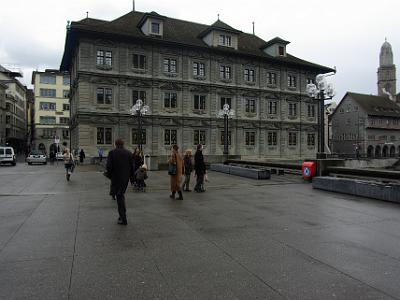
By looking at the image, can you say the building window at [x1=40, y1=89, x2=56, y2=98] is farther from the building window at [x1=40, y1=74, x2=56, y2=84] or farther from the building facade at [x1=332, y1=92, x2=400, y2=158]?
the building facade at [x1=332, y1=92, x2=400, y2=158]

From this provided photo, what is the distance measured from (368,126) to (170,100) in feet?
168

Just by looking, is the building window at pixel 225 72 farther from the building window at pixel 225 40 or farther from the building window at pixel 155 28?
the building window at pixel 155 28

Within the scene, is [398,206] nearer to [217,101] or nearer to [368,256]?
[368,256]

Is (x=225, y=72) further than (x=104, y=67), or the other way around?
(x=225, y=72)

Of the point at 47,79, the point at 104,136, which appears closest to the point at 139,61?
the point at 104,136

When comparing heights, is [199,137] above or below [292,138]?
below

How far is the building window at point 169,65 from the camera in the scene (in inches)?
1502

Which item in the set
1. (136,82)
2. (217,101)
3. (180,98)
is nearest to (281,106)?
(217,101)

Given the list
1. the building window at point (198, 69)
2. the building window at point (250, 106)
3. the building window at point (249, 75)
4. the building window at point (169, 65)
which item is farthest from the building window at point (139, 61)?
the building window at point (250, 106)

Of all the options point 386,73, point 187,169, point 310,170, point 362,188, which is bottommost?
point 362,188

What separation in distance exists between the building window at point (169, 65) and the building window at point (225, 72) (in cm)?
629

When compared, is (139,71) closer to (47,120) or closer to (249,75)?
(249,75)

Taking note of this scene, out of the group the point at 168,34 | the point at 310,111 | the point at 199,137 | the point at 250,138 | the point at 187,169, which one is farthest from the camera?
the point at 310,111

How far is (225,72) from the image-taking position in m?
41.7
